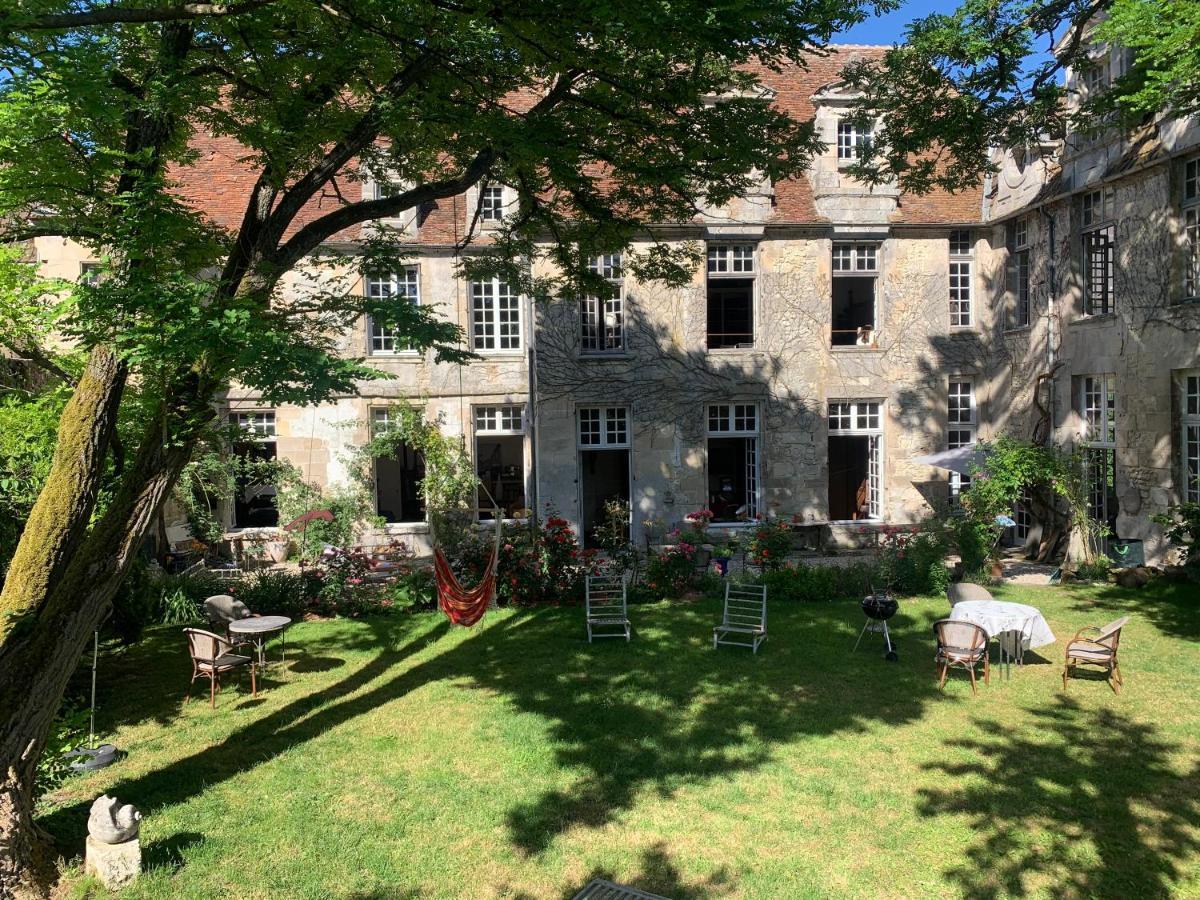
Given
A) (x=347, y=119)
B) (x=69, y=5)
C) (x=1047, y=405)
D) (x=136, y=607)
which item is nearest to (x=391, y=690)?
(x=136, y=607)

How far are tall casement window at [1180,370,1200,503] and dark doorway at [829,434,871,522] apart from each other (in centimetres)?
665

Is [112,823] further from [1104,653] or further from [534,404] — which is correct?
[534,404]

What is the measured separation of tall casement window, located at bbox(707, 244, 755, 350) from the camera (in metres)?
16.7

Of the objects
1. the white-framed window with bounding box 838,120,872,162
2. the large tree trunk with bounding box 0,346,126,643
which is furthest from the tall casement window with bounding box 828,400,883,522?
the large tree trunk with bounding box 0,346,126,643

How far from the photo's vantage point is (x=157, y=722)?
26.7 ft

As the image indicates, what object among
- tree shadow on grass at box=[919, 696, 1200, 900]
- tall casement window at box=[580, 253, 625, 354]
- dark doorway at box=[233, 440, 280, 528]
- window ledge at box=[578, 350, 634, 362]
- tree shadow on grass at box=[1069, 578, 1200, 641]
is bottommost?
tree shadow on grass at box=[919, 696, 1200, 900]

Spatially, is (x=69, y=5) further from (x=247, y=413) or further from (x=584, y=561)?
(x=247, y=413)

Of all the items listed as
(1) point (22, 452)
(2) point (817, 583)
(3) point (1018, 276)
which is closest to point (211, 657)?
(1) point (22, 452)

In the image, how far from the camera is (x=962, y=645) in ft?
28.3

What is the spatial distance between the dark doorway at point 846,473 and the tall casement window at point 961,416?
1.91 metres

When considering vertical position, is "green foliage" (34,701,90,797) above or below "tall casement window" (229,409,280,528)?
below

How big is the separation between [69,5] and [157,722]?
629cm

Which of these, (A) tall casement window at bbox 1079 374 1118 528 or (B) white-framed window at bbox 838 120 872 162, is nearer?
(A) tall casement window at bbox 1079 374 1118 528

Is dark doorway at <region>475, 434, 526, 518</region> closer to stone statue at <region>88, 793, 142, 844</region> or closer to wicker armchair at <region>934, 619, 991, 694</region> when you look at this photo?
wicker armchair at <region>934, 619, 991, 694</region>
